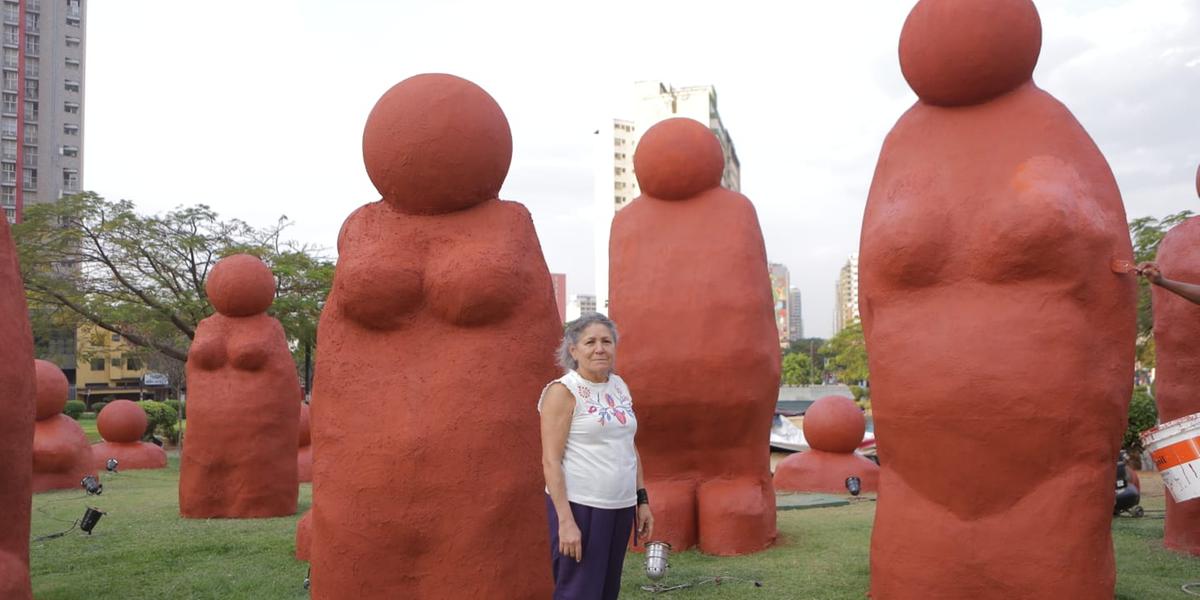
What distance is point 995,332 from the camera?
408cm

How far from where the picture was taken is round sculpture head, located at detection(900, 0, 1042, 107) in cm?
423

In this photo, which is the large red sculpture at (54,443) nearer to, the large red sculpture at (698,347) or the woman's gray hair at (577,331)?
the large red sculpture at (698,347)

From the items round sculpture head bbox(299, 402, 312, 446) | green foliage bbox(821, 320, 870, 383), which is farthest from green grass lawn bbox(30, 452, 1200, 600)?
green foliage bbox(821, 320, 870, 383)

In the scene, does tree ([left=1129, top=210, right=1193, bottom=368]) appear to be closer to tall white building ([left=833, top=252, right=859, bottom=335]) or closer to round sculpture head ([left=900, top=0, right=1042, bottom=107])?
round sculpture head ([left=900, top=0, right=1042, bottom=107])

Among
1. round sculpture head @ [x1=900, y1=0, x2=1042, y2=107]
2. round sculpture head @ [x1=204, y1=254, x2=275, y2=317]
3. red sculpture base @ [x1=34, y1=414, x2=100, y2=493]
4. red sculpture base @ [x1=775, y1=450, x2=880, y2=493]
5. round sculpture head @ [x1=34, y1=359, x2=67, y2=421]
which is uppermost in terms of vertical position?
round sculpture head @ [x1=900, y1=0, x2=1042, y2=107]

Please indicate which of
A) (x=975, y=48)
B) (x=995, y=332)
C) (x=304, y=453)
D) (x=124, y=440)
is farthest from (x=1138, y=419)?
(x=124, y=440)

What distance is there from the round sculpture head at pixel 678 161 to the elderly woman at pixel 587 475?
12.2 ft

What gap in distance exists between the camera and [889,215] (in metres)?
4.37

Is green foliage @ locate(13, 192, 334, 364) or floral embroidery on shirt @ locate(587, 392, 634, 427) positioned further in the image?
green foliage @ locate(13, 192, 334, 364)

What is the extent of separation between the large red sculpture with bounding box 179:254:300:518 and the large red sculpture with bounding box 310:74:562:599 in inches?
188

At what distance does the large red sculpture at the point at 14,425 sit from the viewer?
157 inches

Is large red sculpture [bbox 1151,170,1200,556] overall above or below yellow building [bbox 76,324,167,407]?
above

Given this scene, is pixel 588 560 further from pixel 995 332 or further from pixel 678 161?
pixel 678 161

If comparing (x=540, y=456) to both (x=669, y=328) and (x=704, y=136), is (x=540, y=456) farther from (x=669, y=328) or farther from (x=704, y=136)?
(x=704, y=136)
